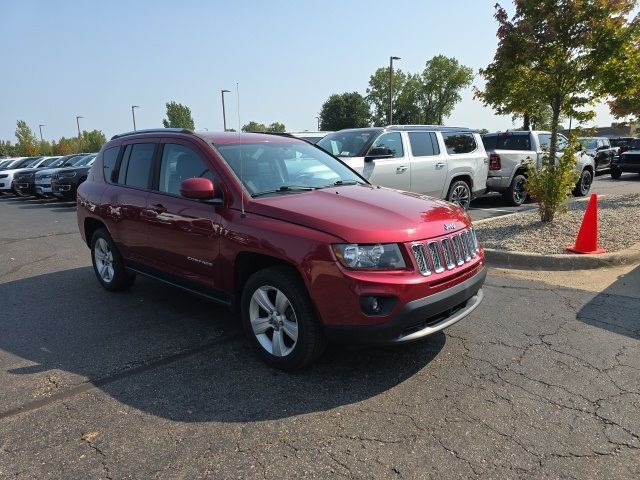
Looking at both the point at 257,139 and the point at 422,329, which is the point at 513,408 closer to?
the point at 422,329

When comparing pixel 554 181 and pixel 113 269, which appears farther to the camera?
pixel 554 181

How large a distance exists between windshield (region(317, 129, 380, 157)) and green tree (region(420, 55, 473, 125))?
77.4 meters

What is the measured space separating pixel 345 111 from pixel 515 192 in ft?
234

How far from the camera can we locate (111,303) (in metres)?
5.43

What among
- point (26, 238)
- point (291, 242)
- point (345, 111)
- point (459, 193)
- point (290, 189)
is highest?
point (345, 111)

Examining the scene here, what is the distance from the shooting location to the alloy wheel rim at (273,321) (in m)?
3.56

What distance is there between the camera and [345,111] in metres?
80.6

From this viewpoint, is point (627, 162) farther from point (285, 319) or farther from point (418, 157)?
point (285, 319)

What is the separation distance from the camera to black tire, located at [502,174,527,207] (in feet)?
39.7

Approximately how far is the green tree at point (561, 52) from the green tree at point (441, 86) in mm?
76532

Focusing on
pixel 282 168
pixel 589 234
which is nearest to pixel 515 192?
pixel 589 234

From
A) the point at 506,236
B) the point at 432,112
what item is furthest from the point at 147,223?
the point at 432,112

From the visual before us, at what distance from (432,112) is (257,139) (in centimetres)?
8462

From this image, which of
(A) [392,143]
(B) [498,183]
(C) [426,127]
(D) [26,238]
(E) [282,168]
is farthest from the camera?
(B) [498,183]
